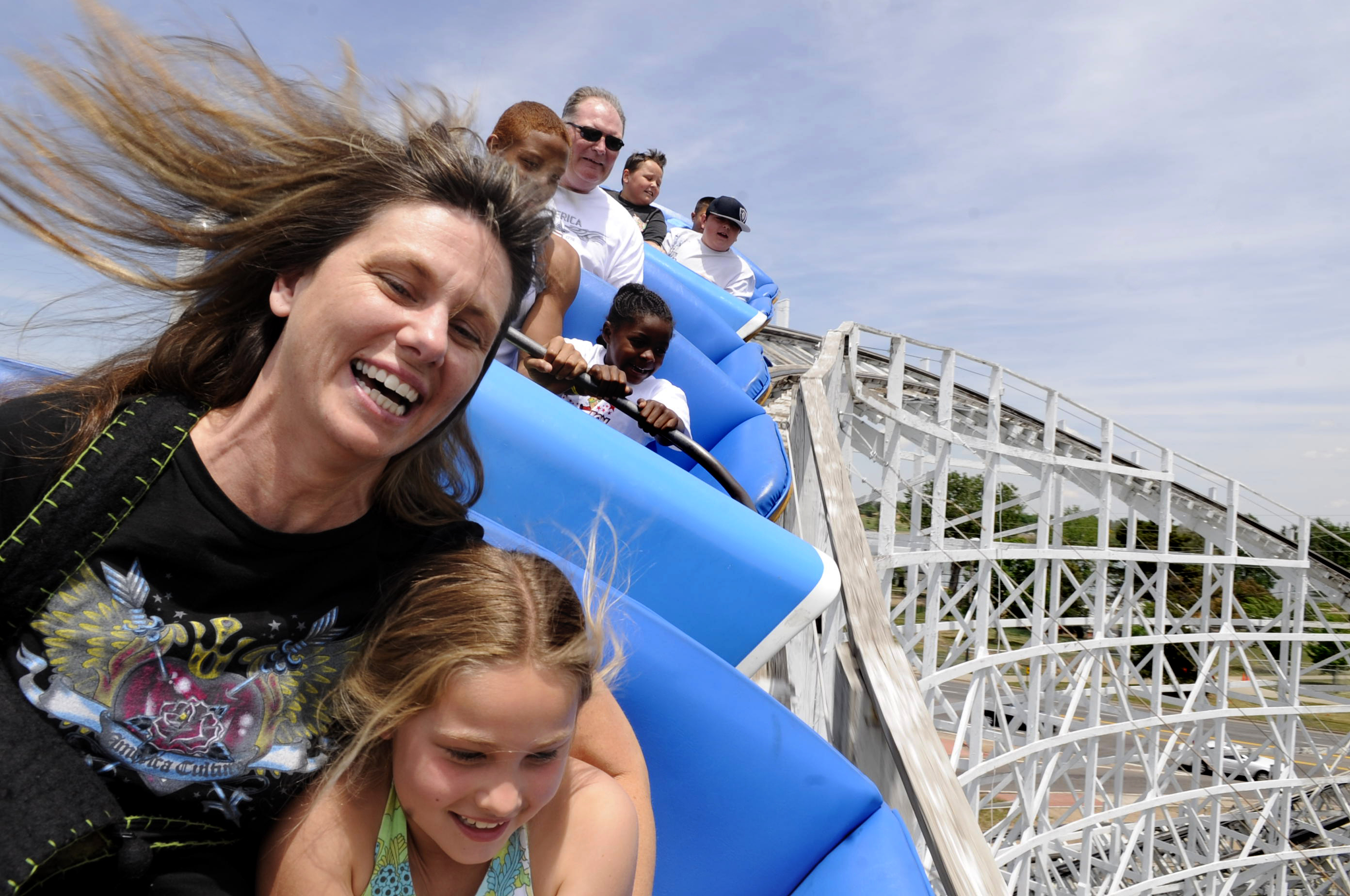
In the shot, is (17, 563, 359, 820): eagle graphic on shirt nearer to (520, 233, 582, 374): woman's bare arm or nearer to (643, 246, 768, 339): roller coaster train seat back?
(520, 233, 582, 374): woman's bare arm

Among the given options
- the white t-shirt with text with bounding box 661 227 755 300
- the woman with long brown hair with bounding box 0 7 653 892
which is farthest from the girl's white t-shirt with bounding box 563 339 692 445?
the white t-shirt with text with bounding box 661 227 755 300

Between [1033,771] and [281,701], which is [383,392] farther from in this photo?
[1033,771]

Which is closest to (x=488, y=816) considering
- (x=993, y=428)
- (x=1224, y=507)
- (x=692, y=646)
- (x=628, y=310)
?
(x=692, y=646)

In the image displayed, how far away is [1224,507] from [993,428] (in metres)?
3.49

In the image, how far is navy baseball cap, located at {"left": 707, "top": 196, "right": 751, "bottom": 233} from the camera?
4.89 m

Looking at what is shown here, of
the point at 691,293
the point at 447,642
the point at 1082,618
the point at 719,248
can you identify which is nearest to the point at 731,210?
the point at 719,248

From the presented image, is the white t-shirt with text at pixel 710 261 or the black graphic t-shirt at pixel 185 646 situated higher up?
the white t-shirt with text at pixel 710 261

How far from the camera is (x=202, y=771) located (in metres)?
0.70

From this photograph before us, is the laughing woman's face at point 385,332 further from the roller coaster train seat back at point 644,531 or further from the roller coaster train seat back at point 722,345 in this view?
the roller coaster train seat back at point 722,345

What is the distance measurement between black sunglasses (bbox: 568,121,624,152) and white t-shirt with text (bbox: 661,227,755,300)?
2312 millimetres

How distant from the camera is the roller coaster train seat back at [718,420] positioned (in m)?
2.32

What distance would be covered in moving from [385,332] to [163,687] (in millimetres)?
340

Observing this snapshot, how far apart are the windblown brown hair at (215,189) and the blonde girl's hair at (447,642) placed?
0.11 meters

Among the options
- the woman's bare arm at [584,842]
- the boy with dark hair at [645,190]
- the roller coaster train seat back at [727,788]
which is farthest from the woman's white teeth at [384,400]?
the boy with dark hair at [645,190]
